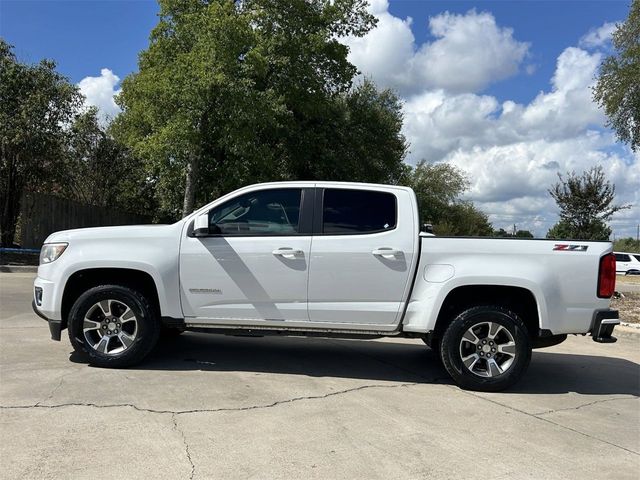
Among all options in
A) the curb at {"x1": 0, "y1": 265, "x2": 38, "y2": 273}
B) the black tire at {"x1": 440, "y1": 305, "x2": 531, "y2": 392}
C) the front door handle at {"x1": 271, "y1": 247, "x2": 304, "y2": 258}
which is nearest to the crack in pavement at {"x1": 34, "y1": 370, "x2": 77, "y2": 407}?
the front door handle at {"x1": 271, "y1": 247, "x2": 304, "y2": 258}

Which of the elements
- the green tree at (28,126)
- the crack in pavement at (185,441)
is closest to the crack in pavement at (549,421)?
the crack in pavement at (185,441)

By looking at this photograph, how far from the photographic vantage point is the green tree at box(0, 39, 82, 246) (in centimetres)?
1777

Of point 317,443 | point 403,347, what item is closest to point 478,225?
point 403,347

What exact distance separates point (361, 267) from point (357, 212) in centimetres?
61

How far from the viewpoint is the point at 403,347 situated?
309 inches

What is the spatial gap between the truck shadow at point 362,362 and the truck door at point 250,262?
774 millimetres

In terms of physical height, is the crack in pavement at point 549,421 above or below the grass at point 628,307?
below

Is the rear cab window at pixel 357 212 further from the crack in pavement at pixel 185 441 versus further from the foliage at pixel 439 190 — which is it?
the foliage at pixel 439 190

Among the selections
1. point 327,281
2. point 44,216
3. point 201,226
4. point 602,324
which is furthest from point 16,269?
point 602,324

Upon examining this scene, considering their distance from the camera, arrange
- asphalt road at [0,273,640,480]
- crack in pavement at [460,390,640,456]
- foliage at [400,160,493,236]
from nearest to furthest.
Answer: asphalt road at [0,273,640,480] → crack in pavement at [460,390,640,456] → foliage at [400,160,493,236]

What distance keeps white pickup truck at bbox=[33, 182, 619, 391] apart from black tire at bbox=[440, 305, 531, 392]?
1 cm

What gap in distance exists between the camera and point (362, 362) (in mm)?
6734

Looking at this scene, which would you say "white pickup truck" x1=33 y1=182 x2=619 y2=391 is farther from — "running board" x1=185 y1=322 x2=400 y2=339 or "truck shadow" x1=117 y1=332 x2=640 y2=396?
"truck shadow" x1=117 y1=332 x2=640 y2=396

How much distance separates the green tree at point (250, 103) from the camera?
55.1 ft
